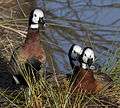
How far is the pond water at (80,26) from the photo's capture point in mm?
6835

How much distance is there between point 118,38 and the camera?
7082 mm

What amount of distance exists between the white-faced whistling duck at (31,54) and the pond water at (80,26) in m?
0.76

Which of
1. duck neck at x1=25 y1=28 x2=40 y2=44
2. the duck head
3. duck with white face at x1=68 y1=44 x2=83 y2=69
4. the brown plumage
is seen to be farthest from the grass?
the duck head

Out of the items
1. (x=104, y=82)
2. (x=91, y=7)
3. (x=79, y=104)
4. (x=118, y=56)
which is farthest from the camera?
(x=91, y=7)

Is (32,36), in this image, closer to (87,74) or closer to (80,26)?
(87,74)

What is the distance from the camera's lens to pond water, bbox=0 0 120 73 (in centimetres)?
683

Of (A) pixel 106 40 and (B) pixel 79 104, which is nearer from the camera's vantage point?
(B) pixel 79 104

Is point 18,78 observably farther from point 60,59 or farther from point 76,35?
point 76,35

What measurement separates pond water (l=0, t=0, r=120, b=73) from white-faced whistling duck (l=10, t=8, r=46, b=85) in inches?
30.0

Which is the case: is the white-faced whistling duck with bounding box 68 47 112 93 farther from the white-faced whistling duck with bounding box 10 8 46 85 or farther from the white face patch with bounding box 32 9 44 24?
the white face patch with bounding box 32 9 44 24

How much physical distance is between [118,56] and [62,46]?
3.80 ft

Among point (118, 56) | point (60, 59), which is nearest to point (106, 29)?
point (60, 59)

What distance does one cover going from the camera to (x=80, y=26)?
7.59 m

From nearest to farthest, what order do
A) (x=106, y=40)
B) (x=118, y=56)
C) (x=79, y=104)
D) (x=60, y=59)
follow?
(x=79, y=104) → (x=118, y=56) → (x=60, y=59) → (x=106, y=40)
